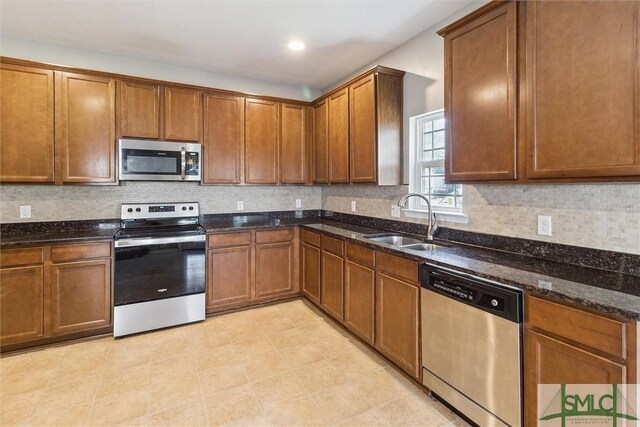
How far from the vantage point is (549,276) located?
1604 mm

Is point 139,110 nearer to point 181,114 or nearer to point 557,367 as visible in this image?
point 181,114

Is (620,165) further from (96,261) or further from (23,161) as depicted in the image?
(23,161)

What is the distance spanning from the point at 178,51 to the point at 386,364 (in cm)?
363

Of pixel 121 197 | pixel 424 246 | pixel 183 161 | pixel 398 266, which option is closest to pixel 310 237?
pixel 424 246

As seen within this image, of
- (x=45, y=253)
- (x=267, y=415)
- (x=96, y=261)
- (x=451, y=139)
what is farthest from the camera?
(x=96, y=261)

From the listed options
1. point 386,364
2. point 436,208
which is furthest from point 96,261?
point 436,208

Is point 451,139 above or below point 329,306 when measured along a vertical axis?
above

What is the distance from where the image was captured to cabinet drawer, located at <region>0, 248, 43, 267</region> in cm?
260

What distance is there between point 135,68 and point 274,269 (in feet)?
9.08

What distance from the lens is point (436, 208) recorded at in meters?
2.81

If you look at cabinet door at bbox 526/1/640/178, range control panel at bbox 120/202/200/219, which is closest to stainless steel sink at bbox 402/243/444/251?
cabinet door at bbox 526/1/640/178

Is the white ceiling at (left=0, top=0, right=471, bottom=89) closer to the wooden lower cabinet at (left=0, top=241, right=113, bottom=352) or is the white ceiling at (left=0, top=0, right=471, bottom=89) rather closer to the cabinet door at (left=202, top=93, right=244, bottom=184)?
the cabinet door at (left=202, top=93, right=244, bottom=184)

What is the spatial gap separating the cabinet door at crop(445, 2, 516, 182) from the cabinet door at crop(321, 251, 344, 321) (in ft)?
4.58

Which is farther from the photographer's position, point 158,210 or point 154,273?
point 158,210
